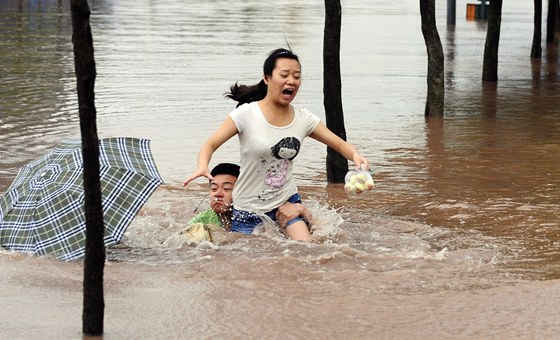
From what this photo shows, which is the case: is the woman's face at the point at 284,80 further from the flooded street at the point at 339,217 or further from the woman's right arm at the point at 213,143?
the flooded street at the point at 339,217

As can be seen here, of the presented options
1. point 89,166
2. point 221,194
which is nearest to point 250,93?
point 221,194

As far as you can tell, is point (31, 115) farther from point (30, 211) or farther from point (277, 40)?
point (277, 40)

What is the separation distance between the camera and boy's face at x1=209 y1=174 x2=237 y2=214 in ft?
25.3

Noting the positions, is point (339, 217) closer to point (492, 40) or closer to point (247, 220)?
point (247, 220)

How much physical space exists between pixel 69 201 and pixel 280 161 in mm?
1387

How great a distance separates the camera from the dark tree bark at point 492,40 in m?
18.3

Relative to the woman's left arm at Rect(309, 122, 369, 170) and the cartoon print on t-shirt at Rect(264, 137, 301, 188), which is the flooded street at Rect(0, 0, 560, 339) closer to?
the cartoon print on t-shirt at Rect(264, 137, 301, 188)

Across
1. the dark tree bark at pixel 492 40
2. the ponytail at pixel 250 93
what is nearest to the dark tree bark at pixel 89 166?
the ponytail at pixel 250 93

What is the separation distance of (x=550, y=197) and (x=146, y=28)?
22.8m

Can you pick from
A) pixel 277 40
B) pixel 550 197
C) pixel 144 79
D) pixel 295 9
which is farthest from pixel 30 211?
pixel 295 9

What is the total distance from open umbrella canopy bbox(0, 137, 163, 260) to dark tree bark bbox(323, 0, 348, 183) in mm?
3216

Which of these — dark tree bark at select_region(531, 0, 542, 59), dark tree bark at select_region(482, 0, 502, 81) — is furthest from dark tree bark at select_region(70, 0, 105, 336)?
dark tree bark at select_region(531, 0, 542, 59)

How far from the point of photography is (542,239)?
7.83 metres

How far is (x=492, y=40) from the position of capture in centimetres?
1850
